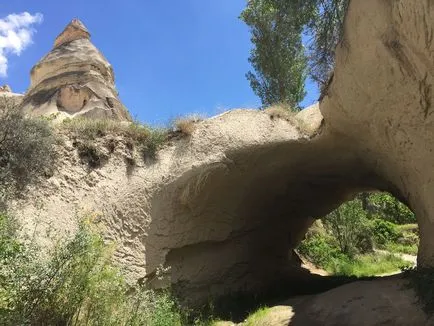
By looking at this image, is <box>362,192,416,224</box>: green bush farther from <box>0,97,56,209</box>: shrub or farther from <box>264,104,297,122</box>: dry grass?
<box>0,97,56,209</box>: shrub

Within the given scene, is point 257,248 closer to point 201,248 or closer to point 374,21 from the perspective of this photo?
point 201,248

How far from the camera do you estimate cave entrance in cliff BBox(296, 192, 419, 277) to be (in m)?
13.1

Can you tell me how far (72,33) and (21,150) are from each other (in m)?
14.9

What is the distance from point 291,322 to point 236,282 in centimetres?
251

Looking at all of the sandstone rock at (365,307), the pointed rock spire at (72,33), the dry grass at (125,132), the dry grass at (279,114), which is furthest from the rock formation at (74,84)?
the sandstone rock at (365,307)

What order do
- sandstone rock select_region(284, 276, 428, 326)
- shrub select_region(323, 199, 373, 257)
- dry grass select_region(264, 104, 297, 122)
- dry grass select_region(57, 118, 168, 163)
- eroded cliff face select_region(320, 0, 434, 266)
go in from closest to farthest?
eroded cliff face select_region(320, 0, 434, 266), sandstone rock select_region(284, 276, 428, 326), dry grass select_region(57, 118, 168, 163), dry grass select_region(264, 104, 297, 122), shrub select_region(323, 199, 373, 257)

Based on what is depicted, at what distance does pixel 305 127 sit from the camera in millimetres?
8461

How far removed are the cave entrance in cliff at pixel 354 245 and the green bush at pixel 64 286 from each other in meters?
8.25

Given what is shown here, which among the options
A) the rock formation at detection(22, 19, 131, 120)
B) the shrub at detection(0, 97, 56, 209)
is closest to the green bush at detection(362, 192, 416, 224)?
the rock formation at detection(22, 19, 131, 120)

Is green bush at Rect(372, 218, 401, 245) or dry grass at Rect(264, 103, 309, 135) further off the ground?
dry grass at Rect(264, 103, 309, 135)

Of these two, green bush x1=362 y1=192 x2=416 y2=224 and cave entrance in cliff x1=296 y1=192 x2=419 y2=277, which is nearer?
cave entrance in cliff x1=296 y1=192 x2=419 y2=277

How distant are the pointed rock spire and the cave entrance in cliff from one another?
1271 cm

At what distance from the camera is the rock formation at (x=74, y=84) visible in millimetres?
17016

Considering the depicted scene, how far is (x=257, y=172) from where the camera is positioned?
8.69m
